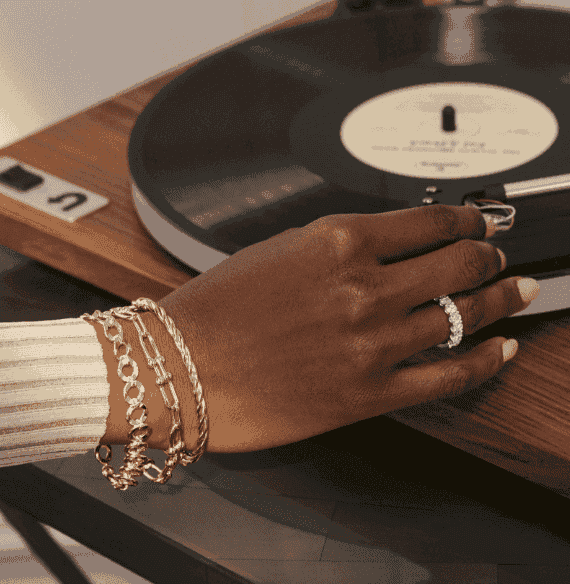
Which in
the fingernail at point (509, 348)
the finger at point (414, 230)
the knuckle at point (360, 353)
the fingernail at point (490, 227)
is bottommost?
the fingernail at point (509, 348)

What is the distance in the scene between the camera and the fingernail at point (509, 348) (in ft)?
1.59

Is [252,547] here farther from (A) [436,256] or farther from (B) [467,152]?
(B) [467,152]

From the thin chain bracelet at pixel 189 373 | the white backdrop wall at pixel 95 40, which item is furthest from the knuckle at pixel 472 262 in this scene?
the white backdrop wall at pixel 95 40

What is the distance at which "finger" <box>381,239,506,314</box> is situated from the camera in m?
0.46

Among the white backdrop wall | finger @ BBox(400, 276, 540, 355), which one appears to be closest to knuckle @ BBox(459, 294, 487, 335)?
finger @ BBox(400, 276, 540, 355)

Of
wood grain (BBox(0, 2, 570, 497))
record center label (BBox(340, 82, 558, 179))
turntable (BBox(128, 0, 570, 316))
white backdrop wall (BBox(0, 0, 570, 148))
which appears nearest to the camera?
wood grain (BBox(0, 2, 570, 497))

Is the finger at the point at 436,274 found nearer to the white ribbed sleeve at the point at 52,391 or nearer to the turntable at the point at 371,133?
the turntable at the point at 371,133

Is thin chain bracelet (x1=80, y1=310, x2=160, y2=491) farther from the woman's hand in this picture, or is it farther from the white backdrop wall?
the white backdrop wall

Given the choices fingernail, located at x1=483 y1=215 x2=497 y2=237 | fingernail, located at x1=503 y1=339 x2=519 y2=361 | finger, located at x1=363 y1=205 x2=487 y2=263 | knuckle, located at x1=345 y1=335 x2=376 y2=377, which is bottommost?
fingernail, located at x1=503 y1=339 x2=519 y2=361

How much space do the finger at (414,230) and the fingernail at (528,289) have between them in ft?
0.17

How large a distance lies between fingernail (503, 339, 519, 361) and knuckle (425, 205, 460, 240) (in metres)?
0.08

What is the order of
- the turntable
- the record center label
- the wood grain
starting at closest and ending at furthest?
the wood grain
the turntable
the record center label

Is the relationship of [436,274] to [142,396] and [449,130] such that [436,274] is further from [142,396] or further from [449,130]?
[449,130]

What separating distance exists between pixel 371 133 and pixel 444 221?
1.02 feet
